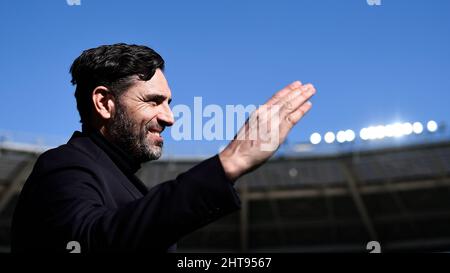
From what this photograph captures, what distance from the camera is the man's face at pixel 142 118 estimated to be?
1.57 meters

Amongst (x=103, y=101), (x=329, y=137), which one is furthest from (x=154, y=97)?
(x=329, y=137)

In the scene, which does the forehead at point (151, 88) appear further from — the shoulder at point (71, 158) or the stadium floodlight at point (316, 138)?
the stadium floodlight at point (316, 138)

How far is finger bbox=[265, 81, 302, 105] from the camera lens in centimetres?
129

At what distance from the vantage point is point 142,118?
1.57 metres

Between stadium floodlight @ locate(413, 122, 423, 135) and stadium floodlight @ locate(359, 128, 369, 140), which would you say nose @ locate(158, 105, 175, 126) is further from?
stadium floodlight @ locate(359, 128, 369, 140)

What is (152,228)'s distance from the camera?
1139 millimetres

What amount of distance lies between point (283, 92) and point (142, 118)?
0.45 metres

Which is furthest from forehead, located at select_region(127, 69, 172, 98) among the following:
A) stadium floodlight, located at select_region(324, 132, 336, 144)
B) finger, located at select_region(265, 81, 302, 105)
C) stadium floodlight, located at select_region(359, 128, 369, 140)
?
stadium floodlight, located at select_region(359, 128, 369, 140)

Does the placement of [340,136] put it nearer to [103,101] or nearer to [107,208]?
[103,101]

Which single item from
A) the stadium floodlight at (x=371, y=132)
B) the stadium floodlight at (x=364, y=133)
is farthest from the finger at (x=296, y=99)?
the stadium floodlight at (x=371, y=132)

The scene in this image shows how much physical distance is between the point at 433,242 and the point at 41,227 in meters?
27.0

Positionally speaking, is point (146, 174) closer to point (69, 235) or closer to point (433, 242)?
point (433, 242)
